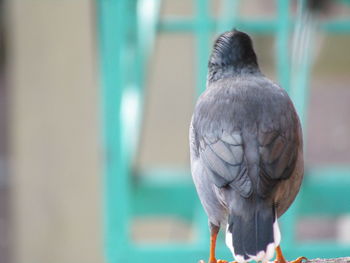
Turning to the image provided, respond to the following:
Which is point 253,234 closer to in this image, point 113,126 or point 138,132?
point 113,126

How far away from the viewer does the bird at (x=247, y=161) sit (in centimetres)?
334

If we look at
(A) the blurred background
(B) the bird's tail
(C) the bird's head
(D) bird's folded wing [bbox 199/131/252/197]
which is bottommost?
(A) the blurred background

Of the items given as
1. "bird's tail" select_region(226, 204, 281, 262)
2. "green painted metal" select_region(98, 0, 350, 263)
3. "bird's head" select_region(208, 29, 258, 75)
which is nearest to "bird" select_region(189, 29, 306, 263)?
"bird's tail" select_region(226, 204, 281, 262)

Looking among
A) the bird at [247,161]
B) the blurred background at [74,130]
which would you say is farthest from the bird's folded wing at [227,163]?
the blurred background at [74,130]

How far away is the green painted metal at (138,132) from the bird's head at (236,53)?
1309 mm

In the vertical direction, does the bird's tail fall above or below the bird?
below

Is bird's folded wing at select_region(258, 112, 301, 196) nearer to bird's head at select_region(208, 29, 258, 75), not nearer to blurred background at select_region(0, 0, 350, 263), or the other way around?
bird's head at select_region(208, 29, 258, 75)

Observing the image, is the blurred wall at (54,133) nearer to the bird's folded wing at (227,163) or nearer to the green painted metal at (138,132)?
the green painted metal at (138,132)

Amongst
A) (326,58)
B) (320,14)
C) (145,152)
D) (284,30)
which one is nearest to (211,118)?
(284,30)

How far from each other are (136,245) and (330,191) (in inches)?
57.8

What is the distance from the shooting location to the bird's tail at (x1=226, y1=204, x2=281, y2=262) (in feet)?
10.7

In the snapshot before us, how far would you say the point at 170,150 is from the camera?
30.6 ft

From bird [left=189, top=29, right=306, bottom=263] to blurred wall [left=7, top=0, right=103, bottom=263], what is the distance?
5510 millimetres

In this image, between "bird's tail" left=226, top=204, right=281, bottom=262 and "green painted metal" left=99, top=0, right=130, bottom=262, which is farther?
"green painted metal" left=99, top=0, right=130, bottom=262
